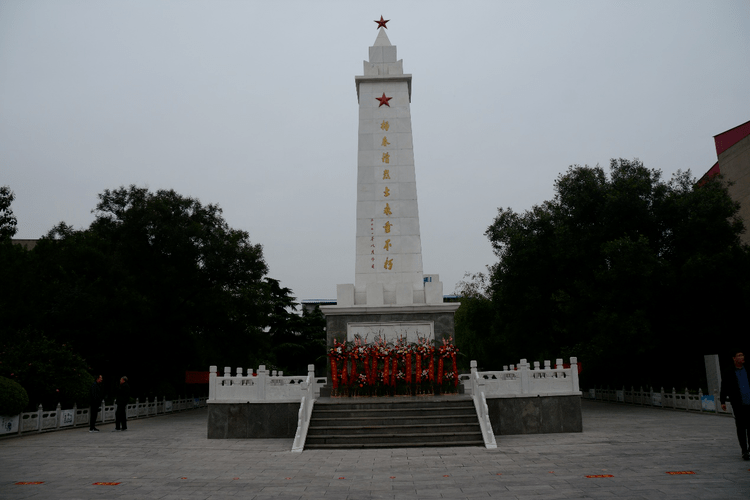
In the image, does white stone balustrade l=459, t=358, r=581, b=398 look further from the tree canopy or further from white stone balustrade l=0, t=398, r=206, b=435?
the tree canopy

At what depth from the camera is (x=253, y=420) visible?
11266mm

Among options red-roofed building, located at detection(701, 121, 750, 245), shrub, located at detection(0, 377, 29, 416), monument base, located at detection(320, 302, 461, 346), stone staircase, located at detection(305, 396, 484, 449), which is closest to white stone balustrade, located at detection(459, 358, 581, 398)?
stone staircase, located at detection(305, 396, 484, 449)

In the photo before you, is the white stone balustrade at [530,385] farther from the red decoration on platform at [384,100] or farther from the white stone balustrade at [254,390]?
the red decoration on platform at [384,100]

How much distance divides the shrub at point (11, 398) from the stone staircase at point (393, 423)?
5932 millimetres

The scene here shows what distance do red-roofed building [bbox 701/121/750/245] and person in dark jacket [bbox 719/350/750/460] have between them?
16.8 metres

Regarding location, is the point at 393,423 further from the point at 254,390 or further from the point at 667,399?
the point at 667,399

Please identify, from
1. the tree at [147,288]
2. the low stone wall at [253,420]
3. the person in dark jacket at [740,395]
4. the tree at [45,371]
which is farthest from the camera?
the tree at [147,288]

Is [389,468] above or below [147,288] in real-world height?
below

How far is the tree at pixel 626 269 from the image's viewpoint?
17125 millimetres

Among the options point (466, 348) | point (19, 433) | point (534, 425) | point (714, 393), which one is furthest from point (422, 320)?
point (466, 348)

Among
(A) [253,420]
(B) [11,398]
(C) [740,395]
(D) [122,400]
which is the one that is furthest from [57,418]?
(C) [740,395]

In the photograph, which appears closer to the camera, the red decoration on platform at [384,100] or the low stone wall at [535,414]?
the low stone wall at [535,414]

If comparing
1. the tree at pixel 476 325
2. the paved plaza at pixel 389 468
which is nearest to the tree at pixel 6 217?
the paved plaza at pixel 389 468

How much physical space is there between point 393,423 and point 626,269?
9.82 metres
